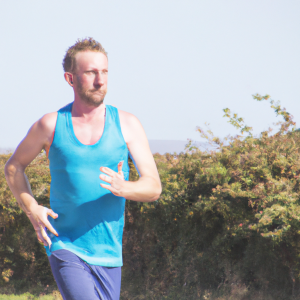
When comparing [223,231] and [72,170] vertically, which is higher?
[72,170]

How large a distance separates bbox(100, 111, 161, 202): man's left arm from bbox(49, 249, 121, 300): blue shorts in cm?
46

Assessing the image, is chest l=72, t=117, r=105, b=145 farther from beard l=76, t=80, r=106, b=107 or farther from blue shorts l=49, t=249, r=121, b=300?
blue shorts l=49, t=249, r=121, b=300

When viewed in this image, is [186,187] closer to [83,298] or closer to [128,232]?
[128,232]

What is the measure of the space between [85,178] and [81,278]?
0.54 metres

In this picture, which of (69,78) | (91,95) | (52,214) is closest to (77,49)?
(69,78)

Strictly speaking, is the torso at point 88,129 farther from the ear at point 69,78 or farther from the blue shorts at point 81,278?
the blue shorts at point 81,278

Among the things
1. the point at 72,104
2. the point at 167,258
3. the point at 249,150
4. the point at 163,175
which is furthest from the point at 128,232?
the point at 72,104

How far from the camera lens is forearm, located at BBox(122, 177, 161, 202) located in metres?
→ 1.98

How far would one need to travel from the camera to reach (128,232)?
6.68 meters

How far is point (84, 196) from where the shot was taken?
2133mm

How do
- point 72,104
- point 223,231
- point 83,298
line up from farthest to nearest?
point 223,231
point 72,104
point 83,298

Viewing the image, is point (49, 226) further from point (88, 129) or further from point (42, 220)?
point (88, 129)

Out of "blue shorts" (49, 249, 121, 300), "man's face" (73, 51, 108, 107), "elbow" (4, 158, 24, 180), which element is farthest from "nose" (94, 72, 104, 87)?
"blue shorts" (49, 249, 121, 300)

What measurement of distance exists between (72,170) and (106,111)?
16.8 inches
